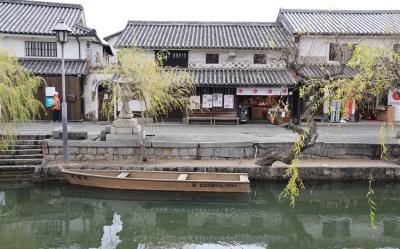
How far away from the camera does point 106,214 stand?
1260 cm

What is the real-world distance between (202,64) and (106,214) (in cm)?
1618

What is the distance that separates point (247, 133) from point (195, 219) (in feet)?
30.4

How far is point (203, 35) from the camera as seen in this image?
90.8 ft

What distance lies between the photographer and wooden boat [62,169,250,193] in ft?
43.2

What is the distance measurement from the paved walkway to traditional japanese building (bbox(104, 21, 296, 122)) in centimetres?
223

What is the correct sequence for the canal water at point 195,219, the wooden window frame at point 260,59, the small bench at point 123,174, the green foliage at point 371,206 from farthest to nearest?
the wooden window frame at point 260,59 < the small bench at point 123,174 < the canal water at point 195,219 < the green foliage at point 371,206

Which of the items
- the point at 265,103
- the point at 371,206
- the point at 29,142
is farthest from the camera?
the point at 265,103

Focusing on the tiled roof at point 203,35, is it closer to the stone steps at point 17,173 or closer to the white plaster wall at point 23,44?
the white plaster wall at point 23,44

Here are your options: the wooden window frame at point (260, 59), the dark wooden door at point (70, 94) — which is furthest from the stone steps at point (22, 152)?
the wooden window frame at point (260, 59)

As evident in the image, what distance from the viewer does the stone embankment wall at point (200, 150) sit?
16125mm

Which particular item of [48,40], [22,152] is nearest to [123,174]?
[22,152]

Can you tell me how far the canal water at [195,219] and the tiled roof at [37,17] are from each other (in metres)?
14.2

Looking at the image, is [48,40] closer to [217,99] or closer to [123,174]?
[217,99]

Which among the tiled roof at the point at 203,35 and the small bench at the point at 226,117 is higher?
the tiled roof at the point at 203,35
